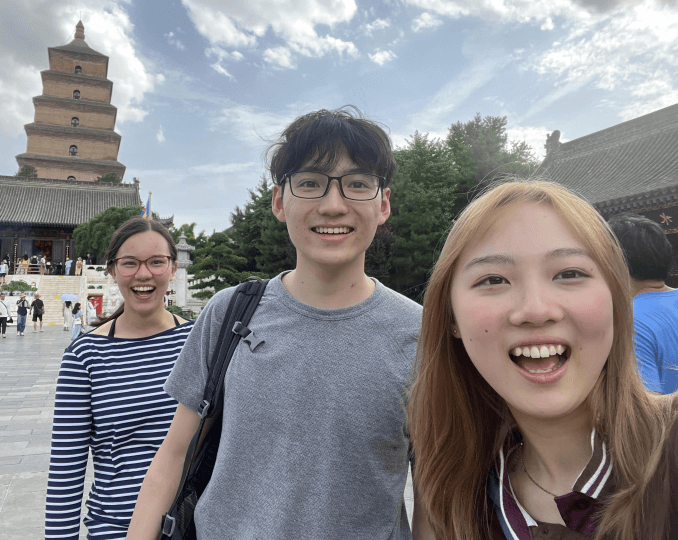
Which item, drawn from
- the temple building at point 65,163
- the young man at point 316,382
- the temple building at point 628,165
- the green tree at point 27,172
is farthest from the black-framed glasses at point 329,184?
the green tree at point 27,172

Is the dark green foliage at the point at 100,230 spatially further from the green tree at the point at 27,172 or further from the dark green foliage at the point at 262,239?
the green tree at the point at 27,172

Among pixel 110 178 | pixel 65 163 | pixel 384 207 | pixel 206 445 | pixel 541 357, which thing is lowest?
pixel 206 445

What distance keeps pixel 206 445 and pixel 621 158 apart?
57.6 ft

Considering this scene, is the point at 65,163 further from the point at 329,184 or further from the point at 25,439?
the point at 329,184

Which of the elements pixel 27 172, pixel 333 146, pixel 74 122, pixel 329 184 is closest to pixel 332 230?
pixel 329 184

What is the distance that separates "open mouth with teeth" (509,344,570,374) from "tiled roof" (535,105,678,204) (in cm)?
1296

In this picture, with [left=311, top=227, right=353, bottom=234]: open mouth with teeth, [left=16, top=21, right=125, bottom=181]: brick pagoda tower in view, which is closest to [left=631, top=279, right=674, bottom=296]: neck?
[left=311, top=227, right=353, bottom=234]: open mouth with teeth

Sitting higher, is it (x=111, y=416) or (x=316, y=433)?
(x=316, y=433)

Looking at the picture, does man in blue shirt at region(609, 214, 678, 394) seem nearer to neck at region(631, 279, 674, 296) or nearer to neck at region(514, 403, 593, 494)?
neck at region(631, 279, 674, 296)

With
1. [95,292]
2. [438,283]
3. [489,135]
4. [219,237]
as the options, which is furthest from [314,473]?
[489,135]

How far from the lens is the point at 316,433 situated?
1215 mm

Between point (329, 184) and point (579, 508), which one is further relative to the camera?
point (329, 184)

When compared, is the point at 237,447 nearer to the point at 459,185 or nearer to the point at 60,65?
the point at 459,185

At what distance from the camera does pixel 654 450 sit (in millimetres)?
873
